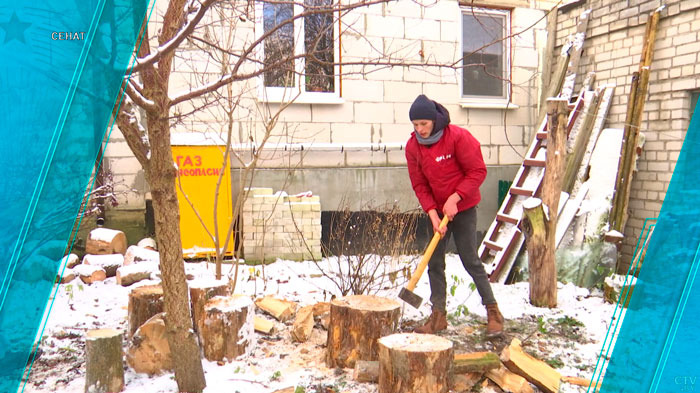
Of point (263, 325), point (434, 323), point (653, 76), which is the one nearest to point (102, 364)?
point (263, 325)

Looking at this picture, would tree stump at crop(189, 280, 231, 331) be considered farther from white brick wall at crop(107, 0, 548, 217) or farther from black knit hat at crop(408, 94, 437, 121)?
white brick wall at crop(107, 0, 548, 217)

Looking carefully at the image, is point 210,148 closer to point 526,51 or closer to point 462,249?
point 462,249

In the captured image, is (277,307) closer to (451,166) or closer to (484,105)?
(451,166)

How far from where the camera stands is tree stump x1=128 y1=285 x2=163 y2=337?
3758 millimetres

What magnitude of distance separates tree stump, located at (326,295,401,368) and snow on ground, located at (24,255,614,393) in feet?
0.35

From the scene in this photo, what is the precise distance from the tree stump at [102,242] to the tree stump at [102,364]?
3107 mm

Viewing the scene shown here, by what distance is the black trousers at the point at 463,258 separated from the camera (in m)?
4.01

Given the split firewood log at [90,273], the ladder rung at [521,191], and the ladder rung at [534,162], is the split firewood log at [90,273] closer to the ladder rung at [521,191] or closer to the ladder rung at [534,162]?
the ladder rung at [521,191]

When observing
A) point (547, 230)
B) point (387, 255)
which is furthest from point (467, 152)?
point (387, 255)

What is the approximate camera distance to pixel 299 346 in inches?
151

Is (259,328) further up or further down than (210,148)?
further down

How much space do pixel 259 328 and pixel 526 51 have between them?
6211mm

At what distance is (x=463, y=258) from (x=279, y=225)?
9.20 ft

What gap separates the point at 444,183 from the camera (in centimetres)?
394
